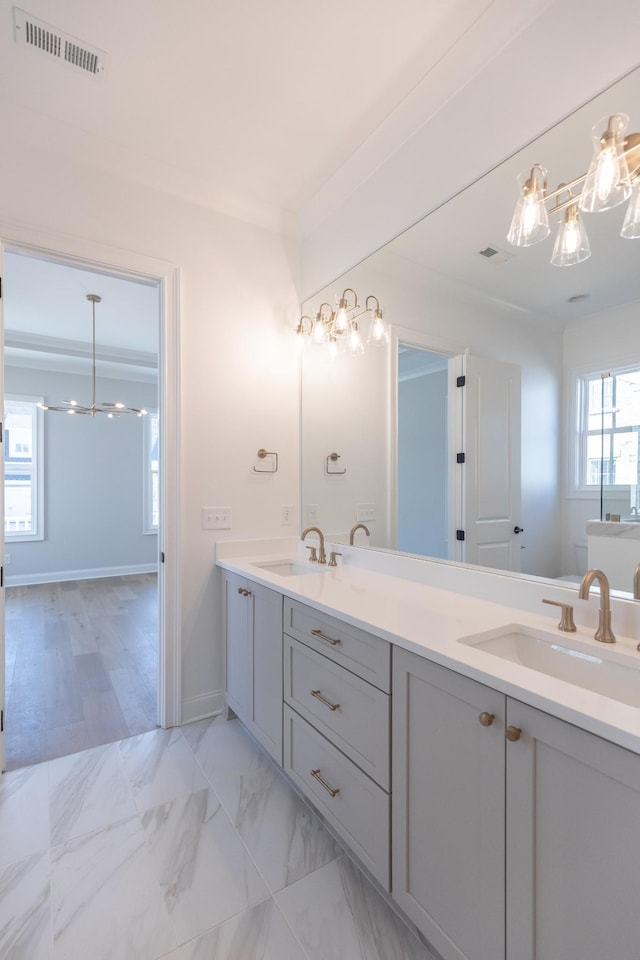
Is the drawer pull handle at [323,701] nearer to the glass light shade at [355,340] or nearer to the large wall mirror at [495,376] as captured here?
the large wall mirror at [495,376]

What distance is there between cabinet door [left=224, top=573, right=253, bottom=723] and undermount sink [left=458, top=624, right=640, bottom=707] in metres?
1.18

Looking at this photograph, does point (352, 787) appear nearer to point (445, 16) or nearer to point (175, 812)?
point (175, 812)

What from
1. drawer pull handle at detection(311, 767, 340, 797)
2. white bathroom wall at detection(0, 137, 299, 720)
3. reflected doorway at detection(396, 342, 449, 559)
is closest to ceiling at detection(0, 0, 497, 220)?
white bathroom wall at detection(0, 137, 299, 720)

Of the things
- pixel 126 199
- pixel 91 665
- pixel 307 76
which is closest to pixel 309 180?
pixel 307 76

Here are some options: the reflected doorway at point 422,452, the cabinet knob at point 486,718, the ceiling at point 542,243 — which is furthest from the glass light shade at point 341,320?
the cabinet knob at point 486,718

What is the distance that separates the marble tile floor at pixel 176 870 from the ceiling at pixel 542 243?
6.25 ft

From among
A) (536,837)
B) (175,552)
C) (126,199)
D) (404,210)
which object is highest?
(126,199)

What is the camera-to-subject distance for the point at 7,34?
1589 millimetres

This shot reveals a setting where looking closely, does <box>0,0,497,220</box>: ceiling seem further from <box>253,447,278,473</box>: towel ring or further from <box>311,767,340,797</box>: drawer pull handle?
<box>311,767,340,797</box>: drawer pull handle

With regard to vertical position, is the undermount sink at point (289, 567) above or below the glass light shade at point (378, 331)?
below

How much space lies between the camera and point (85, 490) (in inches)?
236

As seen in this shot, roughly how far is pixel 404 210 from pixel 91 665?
134 inches

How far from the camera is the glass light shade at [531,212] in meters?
1.37

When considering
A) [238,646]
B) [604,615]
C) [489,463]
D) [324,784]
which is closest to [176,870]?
[324,784]
